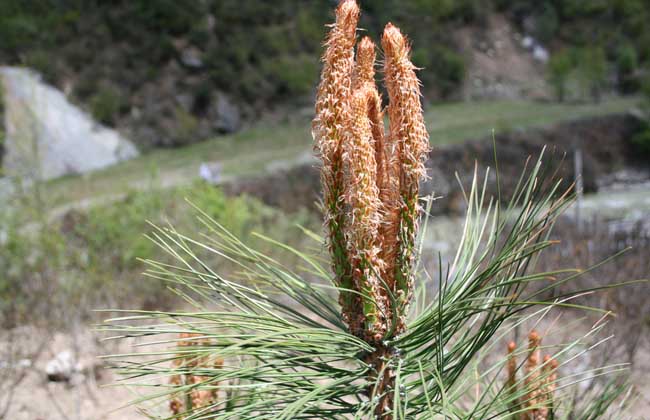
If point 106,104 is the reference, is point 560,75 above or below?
above

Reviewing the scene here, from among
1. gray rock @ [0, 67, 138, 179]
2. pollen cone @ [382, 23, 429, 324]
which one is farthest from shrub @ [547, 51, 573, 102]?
pollen cone @ [382, 23, 429, 324]

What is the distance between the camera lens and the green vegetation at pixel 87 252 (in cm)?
436

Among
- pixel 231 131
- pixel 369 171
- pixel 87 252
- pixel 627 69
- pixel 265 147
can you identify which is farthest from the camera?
pixel 231 131

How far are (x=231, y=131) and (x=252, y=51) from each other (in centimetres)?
191

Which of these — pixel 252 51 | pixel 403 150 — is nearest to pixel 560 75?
pixel 252 51

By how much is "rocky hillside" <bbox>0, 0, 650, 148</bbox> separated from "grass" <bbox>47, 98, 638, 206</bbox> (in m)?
0.74

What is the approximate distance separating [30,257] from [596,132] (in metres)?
7.06

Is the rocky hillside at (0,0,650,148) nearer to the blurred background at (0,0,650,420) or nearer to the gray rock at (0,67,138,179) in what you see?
the blurred background at (0,0,650,420)

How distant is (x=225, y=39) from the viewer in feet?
43.0

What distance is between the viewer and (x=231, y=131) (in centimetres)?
1269

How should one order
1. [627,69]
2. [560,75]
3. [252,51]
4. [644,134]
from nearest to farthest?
[644,134] → [560,75] → [627,69] → [252,51]

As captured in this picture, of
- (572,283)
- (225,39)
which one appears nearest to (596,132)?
(572,283)

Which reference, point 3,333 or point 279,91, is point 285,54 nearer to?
point 279,91

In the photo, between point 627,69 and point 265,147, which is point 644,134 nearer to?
point 627,69
